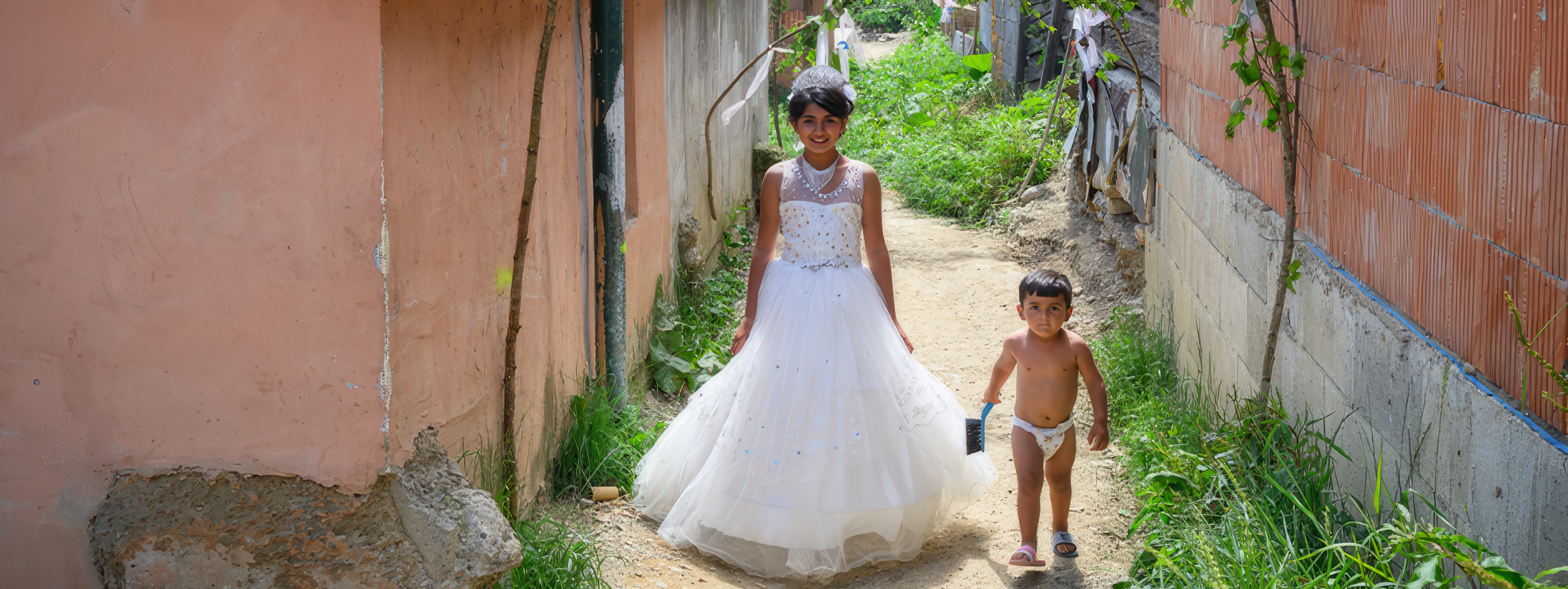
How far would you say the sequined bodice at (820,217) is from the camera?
12.3 ft

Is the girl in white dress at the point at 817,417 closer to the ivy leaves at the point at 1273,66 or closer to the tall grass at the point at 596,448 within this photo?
the tall grass at the point at 596,448

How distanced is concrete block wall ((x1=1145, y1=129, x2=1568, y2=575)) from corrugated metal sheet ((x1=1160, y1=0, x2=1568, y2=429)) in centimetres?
8

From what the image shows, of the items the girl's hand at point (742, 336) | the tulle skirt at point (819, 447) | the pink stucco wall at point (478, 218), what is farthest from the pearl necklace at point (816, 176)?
the pink stucco wall at point (478, 218)

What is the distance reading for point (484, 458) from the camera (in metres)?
3.21

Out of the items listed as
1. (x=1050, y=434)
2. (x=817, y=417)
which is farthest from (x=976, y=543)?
(x=817, y=417)

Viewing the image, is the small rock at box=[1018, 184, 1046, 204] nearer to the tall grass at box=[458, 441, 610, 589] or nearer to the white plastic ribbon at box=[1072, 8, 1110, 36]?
the white plastic ribbon at box=[1072, 8, 1110, 36]

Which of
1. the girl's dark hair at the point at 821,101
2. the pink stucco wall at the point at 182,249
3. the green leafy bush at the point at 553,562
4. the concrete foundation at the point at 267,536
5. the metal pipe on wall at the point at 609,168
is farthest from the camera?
the metal pipe on wall at the point at 609,168

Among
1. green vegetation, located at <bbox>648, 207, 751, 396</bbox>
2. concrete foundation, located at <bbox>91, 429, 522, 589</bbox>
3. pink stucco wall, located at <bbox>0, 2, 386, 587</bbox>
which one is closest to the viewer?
pink stucco wall, located at <bbox>0, 2, 386, 587</bbox>

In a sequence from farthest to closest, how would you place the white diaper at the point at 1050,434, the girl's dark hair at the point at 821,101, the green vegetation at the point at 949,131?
the green vegetation at the point at 949,131 → the girl's dark hair at the point at 821,101 → the white diaper at the point at 1050,434

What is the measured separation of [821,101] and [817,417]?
106 cm

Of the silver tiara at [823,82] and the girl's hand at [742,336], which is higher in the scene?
the silver tiara at [823,82]

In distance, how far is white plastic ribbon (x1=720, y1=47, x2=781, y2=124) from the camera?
7.52 meters

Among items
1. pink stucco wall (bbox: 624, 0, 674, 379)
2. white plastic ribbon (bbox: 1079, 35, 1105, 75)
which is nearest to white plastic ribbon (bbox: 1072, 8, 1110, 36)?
white plastic ribbon (bbox: 1079, 35, 1105, 75)

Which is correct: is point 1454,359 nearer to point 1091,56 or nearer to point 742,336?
point 742,336
